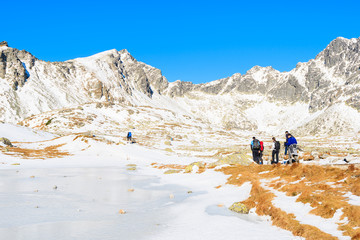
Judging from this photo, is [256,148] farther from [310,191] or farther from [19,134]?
[19,134]

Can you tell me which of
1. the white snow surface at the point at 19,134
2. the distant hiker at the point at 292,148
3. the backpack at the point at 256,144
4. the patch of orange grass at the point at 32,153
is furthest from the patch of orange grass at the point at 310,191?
the white snow surface at the point at 19,134

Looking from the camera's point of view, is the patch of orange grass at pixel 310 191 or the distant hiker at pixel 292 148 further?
the distant hiker at pixel 292 148

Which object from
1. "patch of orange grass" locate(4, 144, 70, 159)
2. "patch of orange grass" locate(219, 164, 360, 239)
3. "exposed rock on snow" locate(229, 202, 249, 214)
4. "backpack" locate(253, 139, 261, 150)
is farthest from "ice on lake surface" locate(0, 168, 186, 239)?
"patch of orange grass" locate(4, 144, 70, 159)

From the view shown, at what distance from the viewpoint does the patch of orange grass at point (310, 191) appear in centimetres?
942

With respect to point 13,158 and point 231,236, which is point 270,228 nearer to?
point 231,236

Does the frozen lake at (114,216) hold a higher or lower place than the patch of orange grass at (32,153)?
lower

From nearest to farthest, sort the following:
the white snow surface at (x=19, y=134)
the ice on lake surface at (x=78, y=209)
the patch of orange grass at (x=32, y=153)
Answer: the ice on lake surface at (x=78, y=209) < the patch of orange grass at (x=32, y=153) < the white snow surface at (x=19, y=134)

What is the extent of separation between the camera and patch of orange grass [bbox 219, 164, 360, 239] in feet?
30.9

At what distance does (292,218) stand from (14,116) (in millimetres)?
220729

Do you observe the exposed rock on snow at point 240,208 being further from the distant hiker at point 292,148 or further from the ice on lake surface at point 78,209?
the distant hiker at point 292,148

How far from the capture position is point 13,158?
118 feet

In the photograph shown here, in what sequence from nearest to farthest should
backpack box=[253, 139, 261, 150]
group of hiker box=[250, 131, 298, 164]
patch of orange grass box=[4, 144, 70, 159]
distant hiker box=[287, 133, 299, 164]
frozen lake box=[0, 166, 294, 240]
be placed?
frozen lake box=[0, 166, 294, 240] → distant hiker box=[287, 133, 299, 164] → group of hiker box=[250, 131, 298, 164] → backpack box=[253, 139, 261, 150] → patch of orange grass box=[4, 144, 70, 159]

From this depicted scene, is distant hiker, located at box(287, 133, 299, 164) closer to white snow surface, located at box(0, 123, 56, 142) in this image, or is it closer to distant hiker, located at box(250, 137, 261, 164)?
distant hiker, located at box(250, 137, 261, 164)

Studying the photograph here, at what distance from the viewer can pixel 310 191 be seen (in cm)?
1320
